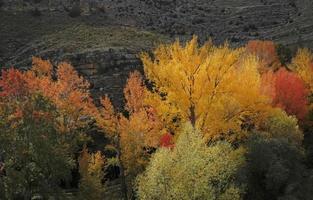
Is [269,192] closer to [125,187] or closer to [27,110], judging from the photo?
[125,187]

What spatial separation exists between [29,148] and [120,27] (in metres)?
50.7

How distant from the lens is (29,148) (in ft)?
108

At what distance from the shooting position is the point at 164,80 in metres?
39.7

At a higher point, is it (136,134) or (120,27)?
(120,27)

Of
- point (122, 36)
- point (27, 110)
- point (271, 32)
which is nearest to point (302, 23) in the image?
point (271, 32)

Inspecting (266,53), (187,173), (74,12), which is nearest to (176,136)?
(187,173)

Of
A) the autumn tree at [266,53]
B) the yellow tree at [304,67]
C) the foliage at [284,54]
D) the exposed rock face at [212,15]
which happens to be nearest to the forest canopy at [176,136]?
the yellow tree at [304,67]

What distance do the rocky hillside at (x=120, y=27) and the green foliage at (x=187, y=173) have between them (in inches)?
1163

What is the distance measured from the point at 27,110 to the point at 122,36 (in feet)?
142

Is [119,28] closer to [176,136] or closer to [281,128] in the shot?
[176,136]

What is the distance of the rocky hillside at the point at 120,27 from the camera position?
65.2m

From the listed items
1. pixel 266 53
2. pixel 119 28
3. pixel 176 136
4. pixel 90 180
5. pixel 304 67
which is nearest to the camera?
pixel 90 180

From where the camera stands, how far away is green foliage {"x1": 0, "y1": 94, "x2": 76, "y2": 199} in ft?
104

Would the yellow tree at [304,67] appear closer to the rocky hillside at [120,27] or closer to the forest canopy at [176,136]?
the forest canopy at [176,136]
